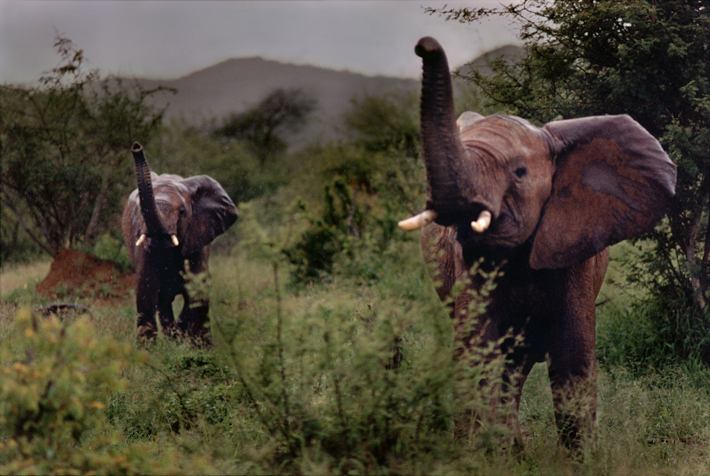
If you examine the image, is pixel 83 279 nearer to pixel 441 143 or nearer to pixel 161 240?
pixel 161 240

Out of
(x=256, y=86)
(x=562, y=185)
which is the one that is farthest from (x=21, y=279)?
(x=256, y=86)

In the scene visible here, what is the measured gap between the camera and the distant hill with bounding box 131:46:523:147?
2661 cm

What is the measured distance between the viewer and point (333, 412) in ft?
10.8

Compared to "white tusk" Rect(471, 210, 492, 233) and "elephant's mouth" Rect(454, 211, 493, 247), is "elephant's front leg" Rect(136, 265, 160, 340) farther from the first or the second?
"white tusk" Rect(471, 210, 492, 233)

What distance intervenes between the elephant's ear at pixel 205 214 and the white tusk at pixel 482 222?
512cm

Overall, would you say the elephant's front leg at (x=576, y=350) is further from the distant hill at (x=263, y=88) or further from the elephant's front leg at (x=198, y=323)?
the distant hill at (x=263, y=88)

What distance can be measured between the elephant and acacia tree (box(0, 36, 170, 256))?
210 inches

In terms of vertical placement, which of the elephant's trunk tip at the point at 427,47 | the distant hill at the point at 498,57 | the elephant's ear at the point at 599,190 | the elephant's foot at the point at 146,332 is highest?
the distant hill at the point at 498,57

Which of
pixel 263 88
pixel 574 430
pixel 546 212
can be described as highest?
pixel 263 88

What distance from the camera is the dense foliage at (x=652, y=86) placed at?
583 centimetres

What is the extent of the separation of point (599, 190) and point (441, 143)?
1194mm

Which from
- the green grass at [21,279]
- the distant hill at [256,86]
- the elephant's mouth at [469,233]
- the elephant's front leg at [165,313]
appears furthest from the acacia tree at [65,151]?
the distant hill at [256,86]

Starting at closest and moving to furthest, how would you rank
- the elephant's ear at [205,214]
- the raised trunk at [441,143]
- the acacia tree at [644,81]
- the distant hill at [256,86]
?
→ 1. the raised trunk at [441,143]
2. the acacia tree at [644,81]
3. the elephant's ear at [205,214]
4. the distant hill at [256,86]

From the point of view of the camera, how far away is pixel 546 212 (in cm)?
378
